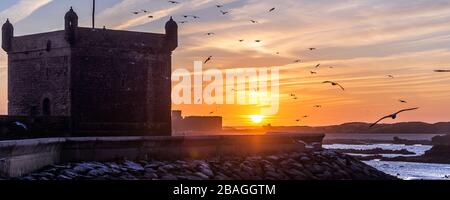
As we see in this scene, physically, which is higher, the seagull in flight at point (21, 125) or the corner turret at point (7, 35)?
the corner turret at point (7, 35)

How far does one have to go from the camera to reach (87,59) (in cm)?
2947

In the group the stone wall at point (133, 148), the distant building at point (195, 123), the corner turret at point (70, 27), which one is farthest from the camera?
the distant building at point (195, 123)

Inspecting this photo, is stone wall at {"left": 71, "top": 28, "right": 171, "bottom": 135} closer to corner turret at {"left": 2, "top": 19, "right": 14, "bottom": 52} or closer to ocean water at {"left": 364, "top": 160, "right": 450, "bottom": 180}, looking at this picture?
corner turret at {"left": 2, "top": 19, "right": 14, "bottom": 52}

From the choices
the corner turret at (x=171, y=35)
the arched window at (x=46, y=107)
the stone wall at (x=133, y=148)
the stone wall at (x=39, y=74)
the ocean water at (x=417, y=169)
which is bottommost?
the ocean water at (x=417, y=169)

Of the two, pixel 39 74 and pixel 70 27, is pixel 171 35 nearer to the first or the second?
pixel 70 27

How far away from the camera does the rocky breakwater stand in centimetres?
1914

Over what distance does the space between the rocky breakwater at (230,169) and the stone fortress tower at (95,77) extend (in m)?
6.99

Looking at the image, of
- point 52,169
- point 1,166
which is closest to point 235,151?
point 52,169

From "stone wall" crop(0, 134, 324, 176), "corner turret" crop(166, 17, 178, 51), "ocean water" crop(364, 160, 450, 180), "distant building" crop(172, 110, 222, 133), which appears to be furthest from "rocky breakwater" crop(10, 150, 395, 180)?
Answer: "distant building" crop(172, 110, 222, 133)

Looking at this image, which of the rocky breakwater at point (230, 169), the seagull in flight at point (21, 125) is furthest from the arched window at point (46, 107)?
the rocky breakwater at point (230, 169)

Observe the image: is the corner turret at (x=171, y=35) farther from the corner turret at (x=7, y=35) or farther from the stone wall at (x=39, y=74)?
the corner turret at (x=7, y=35)

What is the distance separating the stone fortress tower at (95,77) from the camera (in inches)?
1156
